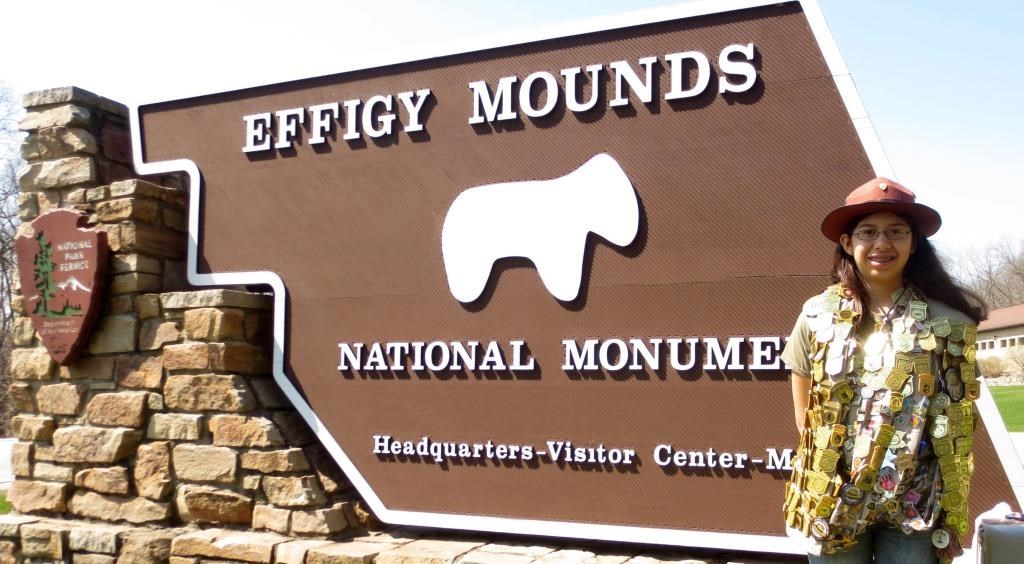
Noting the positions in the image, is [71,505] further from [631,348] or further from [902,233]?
[902,233]

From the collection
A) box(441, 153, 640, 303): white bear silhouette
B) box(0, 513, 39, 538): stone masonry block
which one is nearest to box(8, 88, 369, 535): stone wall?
box(0, 513, 39, 538): stone masonry block

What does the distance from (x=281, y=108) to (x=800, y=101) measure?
288 cm

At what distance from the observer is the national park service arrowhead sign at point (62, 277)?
525 cm

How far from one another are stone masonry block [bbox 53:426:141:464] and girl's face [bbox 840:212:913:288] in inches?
165

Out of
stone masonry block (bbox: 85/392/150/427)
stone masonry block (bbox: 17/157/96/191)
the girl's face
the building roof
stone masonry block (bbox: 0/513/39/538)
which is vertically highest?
the building roof

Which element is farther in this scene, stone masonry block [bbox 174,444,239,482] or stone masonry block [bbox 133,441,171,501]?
stone masonry block [bbox 133,441,171,501]

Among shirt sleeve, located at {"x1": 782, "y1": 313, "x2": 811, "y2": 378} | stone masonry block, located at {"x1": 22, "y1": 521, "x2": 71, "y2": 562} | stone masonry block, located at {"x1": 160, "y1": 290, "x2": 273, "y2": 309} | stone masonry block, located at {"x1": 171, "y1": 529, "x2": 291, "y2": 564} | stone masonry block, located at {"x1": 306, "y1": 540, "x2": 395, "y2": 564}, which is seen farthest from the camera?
stone masonry block, located at {"x1": 22, "y1": 521, "x2": 71, "y2": 562}

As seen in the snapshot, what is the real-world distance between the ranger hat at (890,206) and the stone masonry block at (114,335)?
4122mm

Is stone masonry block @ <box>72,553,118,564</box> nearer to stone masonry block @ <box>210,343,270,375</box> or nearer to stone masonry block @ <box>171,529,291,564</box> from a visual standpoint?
stone masonry block @ <box>171,529,291,564</box>

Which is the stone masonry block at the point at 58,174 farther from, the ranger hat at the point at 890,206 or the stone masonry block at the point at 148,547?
Result: the ranger hat at the point at 890,206

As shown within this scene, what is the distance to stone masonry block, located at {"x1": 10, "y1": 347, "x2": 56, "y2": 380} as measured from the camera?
17.9 feet

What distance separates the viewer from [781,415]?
3824mm

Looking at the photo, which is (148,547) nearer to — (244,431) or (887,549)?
(244,431)

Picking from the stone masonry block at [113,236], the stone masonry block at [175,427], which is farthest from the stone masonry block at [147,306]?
the stone masonry block at [175,427]
